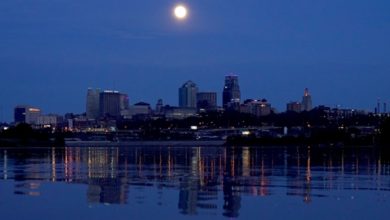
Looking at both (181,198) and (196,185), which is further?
(196,185)

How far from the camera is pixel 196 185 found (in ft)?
89.9

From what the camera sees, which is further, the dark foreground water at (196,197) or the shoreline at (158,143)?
the shoreline at (158,143)

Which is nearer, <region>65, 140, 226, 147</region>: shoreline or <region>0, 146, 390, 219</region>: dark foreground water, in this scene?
<region>0, 146, 390, 219</region>: dark foreground water

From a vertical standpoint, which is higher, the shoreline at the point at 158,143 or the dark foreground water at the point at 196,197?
the dark foreground water at the point at 196,197

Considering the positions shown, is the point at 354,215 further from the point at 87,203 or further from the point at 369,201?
the point at 87,203

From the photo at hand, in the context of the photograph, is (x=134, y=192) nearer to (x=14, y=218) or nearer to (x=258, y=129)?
(x=14, y=218)

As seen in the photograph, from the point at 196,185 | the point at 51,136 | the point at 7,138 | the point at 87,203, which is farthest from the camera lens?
the point at 51,136

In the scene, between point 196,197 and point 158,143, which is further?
point 158,143

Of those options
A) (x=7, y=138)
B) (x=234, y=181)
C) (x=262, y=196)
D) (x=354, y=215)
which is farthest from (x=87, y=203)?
(x=7, y=138)

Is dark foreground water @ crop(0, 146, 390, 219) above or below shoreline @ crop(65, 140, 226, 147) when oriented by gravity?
above

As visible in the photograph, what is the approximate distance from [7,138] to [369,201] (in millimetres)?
148072

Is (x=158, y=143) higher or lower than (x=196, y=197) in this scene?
lower

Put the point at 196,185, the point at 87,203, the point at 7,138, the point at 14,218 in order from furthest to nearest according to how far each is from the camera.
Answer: the point at 7,138 < the point at 196,185 < the point at 87,203 < the point at 14,218

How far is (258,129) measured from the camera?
188875 mm
